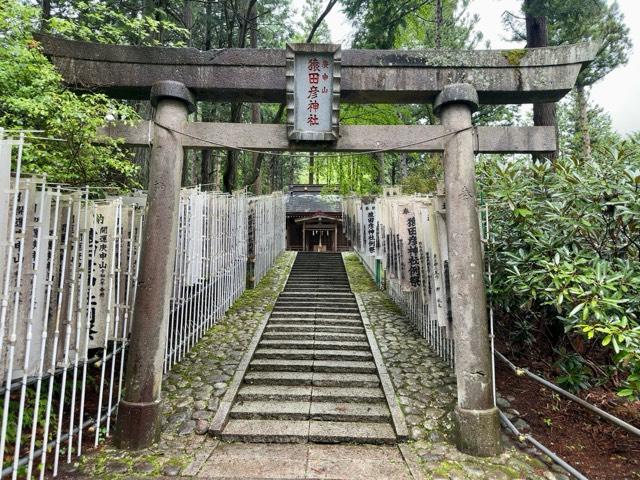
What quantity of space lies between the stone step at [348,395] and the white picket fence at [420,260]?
155cm

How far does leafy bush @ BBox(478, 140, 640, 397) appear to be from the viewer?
3.74 meters

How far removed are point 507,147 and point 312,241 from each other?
21732 mm

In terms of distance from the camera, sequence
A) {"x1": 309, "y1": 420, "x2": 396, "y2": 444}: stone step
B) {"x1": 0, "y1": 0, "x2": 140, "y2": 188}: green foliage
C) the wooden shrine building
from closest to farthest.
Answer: {"x1": 0, "y1": 0, "x2": 140, "y2": 188}: green foliage < {"x1": 309, "y1": 420, "x2": 396, "y2": 444}: stone step < the wooden shrine building

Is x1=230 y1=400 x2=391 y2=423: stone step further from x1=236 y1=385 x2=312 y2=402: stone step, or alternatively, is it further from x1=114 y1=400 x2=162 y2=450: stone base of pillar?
x1=114 y1=400 x2=162 y2=450: stone base of pillar

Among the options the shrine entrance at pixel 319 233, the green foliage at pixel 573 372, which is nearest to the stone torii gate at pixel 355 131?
the green foliage at pixel 573 372

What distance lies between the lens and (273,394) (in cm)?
581

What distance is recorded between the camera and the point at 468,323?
4695mm

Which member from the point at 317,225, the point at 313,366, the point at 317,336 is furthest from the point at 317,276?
the point at 317,225

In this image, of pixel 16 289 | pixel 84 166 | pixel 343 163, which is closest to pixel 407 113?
pixel 343 163

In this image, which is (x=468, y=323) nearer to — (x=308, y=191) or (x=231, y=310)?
(x=231, y=310)

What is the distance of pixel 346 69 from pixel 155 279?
13.4 ft

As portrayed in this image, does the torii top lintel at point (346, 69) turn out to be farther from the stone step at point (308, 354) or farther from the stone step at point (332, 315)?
the stone step at point (332, 315)

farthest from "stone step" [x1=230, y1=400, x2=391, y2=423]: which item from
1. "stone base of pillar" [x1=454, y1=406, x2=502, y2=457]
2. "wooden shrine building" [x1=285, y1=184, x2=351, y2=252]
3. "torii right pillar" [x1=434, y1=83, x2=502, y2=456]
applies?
"wooden shrine building" [x1=285, y1=184, x2=351, y2=252]

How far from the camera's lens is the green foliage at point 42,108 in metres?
4.55
